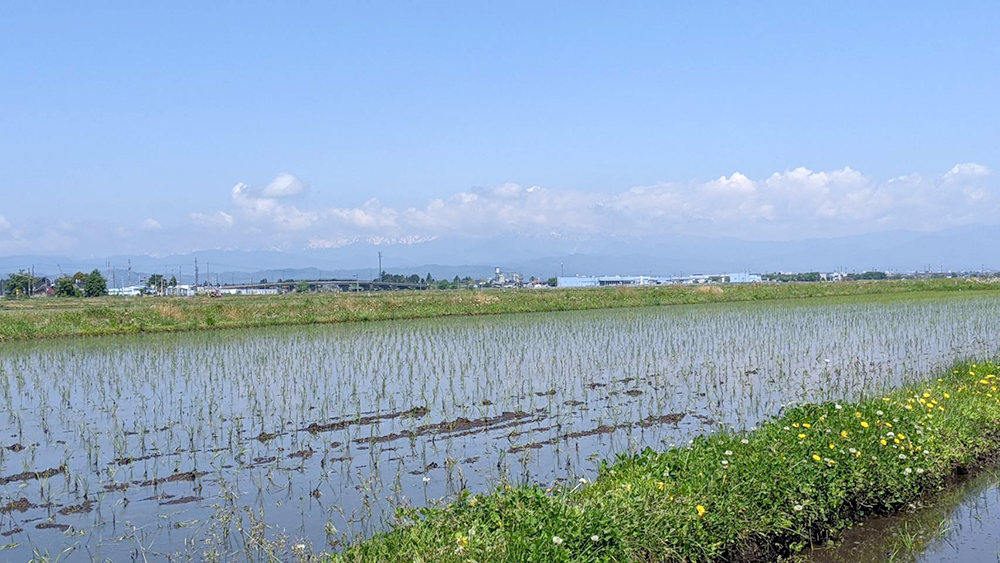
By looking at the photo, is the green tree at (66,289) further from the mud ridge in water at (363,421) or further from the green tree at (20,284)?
the mud ridge in water at (363,421)

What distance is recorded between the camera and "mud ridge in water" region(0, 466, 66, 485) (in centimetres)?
Result: 662

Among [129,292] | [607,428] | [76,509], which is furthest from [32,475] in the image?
[129,292]

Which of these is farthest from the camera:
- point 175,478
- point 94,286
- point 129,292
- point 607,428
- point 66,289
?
point 129,292

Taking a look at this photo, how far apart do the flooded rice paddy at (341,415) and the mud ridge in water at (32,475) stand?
3cm

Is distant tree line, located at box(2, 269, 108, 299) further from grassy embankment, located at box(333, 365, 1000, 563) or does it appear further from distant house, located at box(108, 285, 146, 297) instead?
grassy embankment, located at box(333, 365, 1000, 563)

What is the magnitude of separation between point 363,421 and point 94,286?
51.0 metres

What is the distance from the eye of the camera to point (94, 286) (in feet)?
173

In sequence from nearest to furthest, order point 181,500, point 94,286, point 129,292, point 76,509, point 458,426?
point 76,509
point 181,500
point 458,426
point 94,286
point 129,292

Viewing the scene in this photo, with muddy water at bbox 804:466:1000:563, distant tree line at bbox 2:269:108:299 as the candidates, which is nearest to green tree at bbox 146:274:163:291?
distant tree line at bbox 2:269:108:299

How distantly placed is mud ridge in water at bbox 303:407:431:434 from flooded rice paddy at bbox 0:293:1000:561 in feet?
0.14

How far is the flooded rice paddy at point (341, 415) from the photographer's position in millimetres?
5625

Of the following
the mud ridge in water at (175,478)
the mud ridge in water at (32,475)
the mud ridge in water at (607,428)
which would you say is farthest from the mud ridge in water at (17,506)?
the mud ridge in water at (607,428)

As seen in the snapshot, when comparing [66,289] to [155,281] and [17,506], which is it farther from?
[17,506]

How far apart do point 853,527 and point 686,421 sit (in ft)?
10.2
